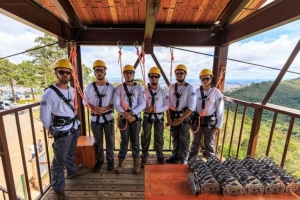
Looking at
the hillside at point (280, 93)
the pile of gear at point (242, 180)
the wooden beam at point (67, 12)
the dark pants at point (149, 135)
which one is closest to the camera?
the pile of gear at point (242, 180)

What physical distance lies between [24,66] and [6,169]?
70.5 feet

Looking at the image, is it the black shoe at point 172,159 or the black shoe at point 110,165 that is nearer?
the black shoe at point 110,165

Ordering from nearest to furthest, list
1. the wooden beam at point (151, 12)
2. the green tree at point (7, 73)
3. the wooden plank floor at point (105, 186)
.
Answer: the wooden beam at point (151, 12)
the wooden plank floor at point (105, 186)
the green tree at point (7, 73)

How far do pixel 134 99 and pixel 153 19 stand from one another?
1.14 metres

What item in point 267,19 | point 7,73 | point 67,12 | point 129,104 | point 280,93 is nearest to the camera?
point 267,19

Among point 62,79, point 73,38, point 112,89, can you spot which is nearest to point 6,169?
point 62,79

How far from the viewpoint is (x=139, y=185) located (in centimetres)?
236

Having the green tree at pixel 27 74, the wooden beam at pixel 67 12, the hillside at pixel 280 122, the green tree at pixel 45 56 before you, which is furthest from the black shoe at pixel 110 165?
the green tree at pixel 27 74

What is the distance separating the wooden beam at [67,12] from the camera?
2006 millimetres

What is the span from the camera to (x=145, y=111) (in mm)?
2580

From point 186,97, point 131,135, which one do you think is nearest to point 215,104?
→ point 186,97

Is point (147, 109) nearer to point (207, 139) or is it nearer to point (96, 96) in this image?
point (96, 96)

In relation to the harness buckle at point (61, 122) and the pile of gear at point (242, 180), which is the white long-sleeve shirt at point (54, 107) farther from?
the pile of gear at point (242, 180)

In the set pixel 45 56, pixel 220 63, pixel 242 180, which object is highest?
pixel 45 56
